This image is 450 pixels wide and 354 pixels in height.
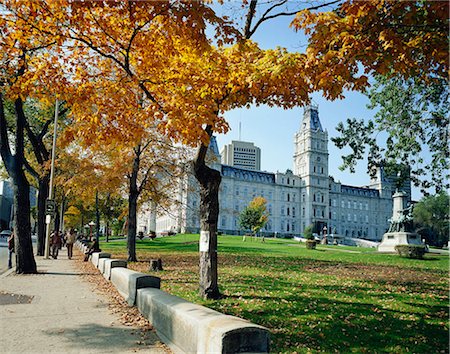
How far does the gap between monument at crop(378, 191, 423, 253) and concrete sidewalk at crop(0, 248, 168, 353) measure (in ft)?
112

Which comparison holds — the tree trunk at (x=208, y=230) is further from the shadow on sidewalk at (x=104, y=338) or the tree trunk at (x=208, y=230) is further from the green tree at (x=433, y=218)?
the green tree at (x=433, y=218)

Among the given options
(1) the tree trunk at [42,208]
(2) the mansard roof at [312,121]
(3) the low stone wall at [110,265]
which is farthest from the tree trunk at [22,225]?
(2) the mansard roof at [312,121]

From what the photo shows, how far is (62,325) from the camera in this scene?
7.38m

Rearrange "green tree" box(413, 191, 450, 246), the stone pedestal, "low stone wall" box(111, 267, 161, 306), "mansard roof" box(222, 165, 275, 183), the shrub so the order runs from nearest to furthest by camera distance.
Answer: "low stone wall" box(111, 267, 161, 306)
the stone pedestal
the shrub
"green tree" box(413, 191, 450, 246)
"mansard roof" box(222, 165, 275, 183)

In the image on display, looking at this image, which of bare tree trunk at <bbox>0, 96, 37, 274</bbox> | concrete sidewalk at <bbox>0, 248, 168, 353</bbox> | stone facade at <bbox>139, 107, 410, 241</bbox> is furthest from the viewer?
stone facade at <bbox>139, 107, 410, 241</bbox>

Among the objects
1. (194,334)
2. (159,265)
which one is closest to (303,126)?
(159,265)

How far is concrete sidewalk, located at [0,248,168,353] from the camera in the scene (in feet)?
19.9

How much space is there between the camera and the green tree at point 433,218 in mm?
91312

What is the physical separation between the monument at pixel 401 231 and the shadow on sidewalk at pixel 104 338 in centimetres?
3557

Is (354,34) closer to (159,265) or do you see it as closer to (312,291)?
(312,291)

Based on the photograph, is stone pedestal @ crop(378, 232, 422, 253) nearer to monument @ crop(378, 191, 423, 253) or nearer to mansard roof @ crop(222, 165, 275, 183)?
monument @ crop(378, 191, 423, 253)

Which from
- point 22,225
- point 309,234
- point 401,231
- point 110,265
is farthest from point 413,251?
point 309,234

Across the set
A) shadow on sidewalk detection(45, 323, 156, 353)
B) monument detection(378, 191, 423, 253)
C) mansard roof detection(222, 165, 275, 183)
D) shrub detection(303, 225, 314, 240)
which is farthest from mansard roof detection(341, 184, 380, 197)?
shadow on sidewalk detection(45, 323, 156, 353)

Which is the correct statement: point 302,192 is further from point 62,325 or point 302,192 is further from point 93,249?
point 62,325
